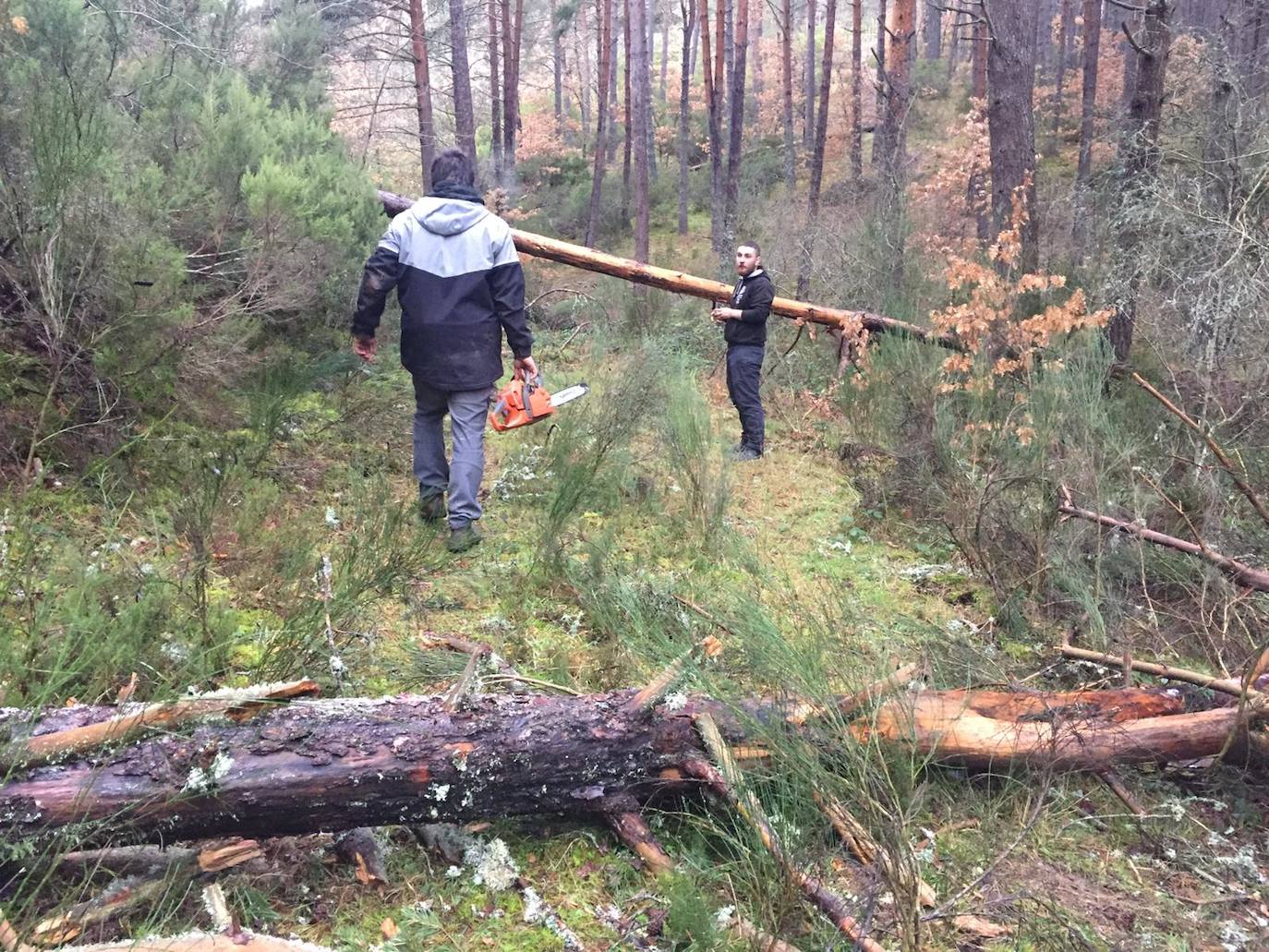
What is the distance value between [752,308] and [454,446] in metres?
3.42

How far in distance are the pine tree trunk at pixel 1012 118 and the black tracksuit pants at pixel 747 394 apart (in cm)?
284

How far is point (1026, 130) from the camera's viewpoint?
8266mm

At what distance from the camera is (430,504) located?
470cm

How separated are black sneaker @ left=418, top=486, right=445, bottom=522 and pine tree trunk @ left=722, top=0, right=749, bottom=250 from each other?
11.3 meters

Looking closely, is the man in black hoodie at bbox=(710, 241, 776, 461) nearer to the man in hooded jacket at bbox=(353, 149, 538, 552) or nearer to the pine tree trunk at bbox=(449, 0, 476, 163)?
the man in hooded jacket at bbox=(353, 149, 538, 552)

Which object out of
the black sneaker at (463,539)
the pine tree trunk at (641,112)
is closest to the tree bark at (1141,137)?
the black sneaker at (463,539)

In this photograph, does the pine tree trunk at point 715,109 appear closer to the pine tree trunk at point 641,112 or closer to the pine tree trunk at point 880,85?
the pine tree trunk at point 641,112

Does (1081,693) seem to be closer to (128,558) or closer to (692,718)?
(692,718)

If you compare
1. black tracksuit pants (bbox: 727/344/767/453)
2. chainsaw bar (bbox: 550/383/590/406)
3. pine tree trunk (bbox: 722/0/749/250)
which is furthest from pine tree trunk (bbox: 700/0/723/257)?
chainsaw bar (bbox: 550/383/590/406)

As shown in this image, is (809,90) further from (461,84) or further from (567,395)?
(567,395)

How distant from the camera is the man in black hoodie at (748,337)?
23.6ft

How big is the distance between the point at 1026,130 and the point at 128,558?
825cm

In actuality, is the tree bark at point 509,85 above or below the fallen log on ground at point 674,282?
above

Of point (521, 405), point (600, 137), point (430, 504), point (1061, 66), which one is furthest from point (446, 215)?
point (1061, 66)
